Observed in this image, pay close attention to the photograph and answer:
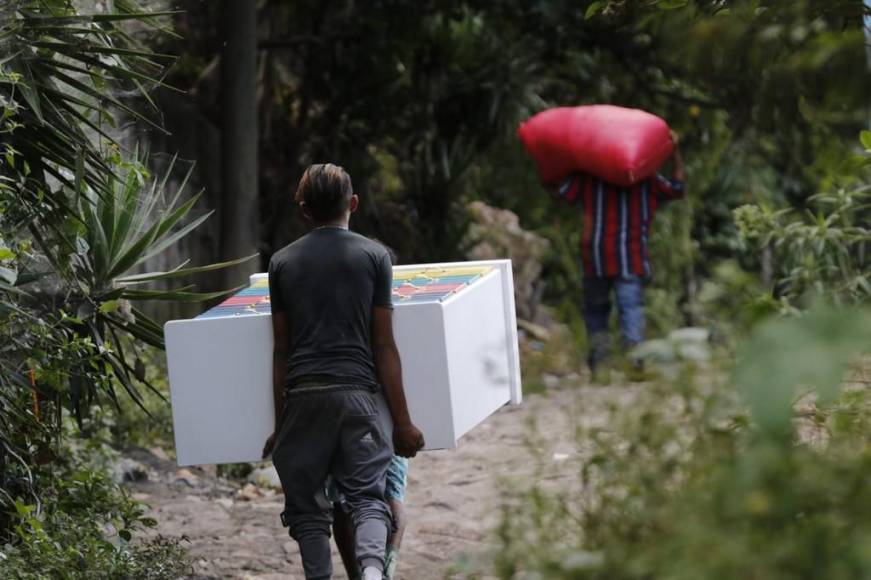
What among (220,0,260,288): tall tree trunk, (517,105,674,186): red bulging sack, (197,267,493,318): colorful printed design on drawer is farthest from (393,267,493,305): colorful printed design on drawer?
(220,0,260,288): tall tree trunk

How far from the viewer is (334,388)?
438 centimetres

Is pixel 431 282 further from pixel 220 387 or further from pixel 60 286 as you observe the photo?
pixel 60 286

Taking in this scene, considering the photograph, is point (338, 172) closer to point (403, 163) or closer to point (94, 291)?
point (94, 291)

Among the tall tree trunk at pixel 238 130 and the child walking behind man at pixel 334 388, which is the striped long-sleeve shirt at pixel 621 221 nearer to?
the tall tree trunk at pixel 238 130

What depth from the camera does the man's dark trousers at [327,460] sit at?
14.4ft

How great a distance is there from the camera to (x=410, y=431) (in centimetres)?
441

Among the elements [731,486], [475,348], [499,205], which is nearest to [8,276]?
[475,348]

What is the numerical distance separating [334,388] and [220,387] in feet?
1.22

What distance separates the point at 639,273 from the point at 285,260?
17.5 feet

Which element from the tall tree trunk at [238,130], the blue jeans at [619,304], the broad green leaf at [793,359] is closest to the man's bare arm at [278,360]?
the broad green leaf at [793,359]

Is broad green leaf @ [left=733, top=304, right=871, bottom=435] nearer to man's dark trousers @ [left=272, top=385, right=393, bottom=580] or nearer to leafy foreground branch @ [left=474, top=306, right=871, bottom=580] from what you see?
leafy foreground branch @ [left=474, top=306, right=871, bottom=580]

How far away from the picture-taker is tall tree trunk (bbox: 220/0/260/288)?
32.5ft

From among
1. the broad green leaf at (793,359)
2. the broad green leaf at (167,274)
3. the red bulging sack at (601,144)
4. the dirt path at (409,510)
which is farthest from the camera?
the red bulging sack at (601,144)

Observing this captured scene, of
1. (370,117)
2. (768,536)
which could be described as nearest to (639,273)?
(370,117)
